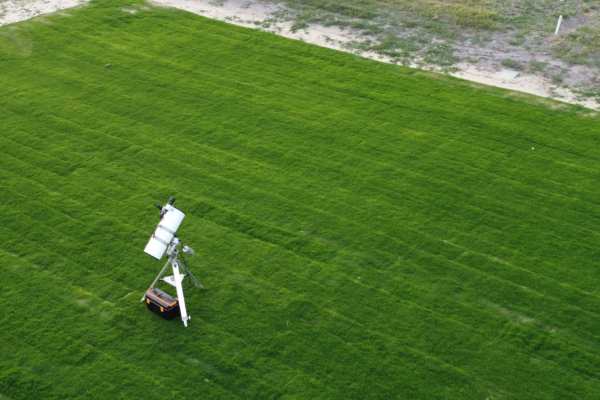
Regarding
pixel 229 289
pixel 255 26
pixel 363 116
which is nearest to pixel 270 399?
pixel 229 289

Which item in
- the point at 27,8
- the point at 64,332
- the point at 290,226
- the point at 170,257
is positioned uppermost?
the point at 27,8

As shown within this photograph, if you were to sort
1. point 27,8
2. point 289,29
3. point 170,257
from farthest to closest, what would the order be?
point 27,8
point 289,29
point 170,257

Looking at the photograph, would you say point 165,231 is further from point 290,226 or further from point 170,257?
point 290,226

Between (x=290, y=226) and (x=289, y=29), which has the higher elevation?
(x=289, y=29)

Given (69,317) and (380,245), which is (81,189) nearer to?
(69,317)

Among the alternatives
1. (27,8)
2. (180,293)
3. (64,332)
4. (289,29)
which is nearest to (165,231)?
(180,293)

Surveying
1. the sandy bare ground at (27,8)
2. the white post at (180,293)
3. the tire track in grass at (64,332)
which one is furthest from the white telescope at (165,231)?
the sandy bare ground at (27,8)
